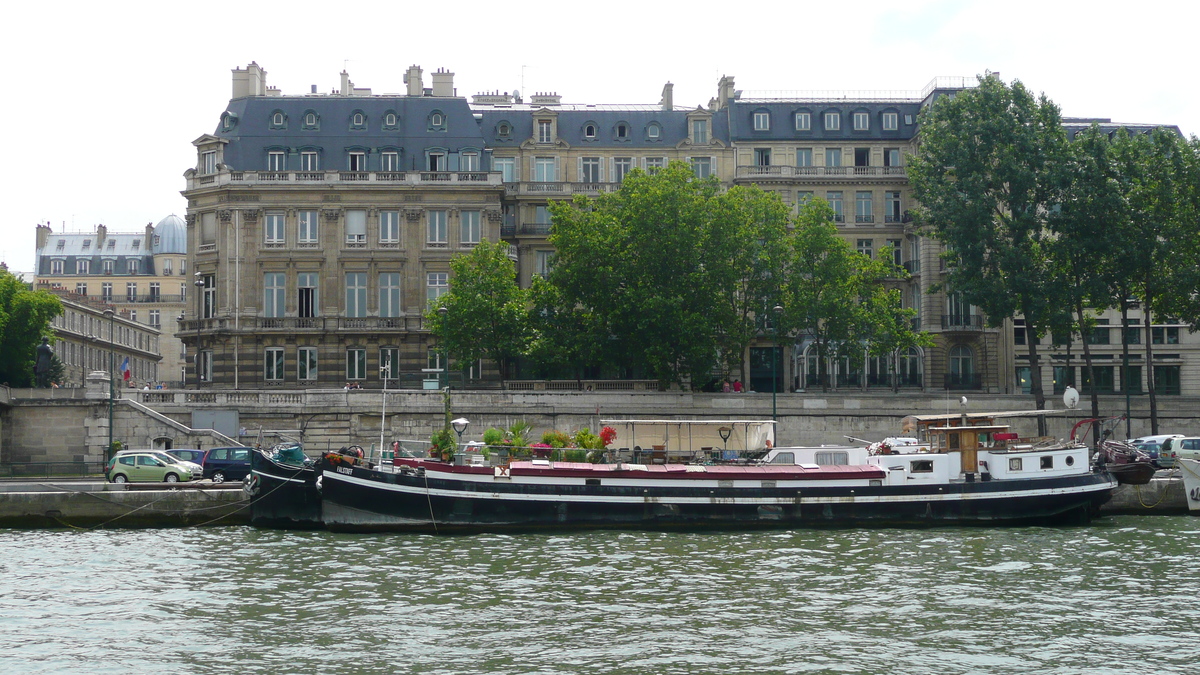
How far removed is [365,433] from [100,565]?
25.3 metres

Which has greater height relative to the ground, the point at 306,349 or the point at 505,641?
the point at 306,349

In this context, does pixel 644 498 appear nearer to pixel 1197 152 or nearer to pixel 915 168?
pixel 915 168

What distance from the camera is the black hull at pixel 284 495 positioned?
36.2 meters

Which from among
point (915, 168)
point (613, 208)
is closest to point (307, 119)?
point (613, 208)

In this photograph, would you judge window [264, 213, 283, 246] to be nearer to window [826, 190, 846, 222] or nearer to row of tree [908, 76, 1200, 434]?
window [826, 190, 846, 222]

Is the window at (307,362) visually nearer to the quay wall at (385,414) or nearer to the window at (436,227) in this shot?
the window at (436,227)

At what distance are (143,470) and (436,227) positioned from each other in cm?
2808

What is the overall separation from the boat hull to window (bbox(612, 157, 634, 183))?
124 feet

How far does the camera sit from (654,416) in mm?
55469

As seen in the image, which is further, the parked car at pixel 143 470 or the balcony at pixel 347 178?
the balcony at pixel 347 178

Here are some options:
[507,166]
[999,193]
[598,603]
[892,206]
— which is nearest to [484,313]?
[507,166]

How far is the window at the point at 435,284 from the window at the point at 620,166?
467 inches

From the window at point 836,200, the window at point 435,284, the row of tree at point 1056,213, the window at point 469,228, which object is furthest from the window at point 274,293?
the row of tree at point 1056,213

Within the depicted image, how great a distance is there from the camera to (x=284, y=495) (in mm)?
36312
